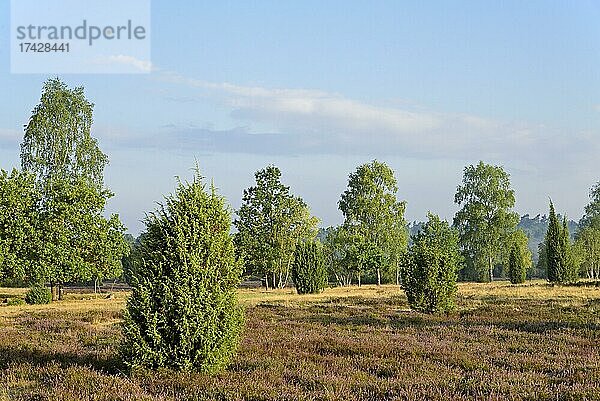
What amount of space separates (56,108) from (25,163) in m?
4.37

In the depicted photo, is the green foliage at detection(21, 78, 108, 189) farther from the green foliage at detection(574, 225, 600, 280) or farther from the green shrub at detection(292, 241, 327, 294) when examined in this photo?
the green foliage at detection(574, 225, 600, 280)

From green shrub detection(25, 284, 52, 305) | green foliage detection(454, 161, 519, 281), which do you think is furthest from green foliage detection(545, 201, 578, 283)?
green shrub detection(25, 284, 52, 305)

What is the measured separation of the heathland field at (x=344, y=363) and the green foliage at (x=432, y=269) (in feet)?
10.2

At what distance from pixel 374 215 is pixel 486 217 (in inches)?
568

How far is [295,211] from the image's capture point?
63.3m

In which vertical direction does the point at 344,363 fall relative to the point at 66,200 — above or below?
below

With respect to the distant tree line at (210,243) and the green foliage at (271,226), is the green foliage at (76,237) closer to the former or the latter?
the distant tree line at (210,243)

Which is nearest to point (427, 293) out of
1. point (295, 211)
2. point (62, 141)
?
point (62, 141)

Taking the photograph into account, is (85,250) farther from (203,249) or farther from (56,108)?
(203,249)

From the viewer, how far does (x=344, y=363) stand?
11.7 metres

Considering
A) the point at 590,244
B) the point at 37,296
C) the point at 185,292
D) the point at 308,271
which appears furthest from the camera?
the point at 590,244

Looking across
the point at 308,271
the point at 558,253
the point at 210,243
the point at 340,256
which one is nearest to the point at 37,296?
the point at 308,271

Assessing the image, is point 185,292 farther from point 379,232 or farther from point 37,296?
point 379,232

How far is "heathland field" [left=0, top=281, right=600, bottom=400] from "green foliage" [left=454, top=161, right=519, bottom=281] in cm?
5290
